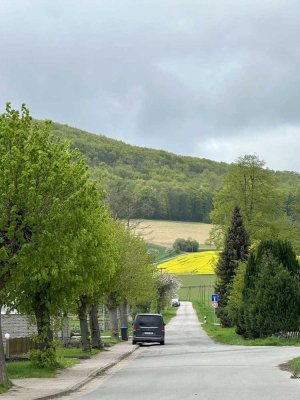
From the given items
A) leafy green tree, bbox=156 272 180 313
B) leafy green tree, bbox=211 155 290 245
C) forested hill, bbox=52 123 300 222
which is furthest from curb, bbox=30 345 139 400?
forested hill, bbox=52 123 300 222

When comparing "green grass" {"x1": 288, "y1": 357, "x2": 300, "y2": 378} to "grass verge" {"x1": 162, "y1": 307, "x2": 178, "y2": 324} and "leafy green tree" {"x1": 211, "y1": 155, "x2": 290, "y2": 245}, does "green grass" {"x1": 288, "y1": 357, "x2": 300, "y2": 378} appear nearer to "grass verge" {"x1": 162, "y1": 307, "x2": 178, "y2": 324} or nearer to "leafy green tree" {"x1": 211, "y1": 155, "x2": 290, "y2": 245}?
"leafy green tree" {"x1": 211, "y1": 155, "x2": 290, "y2": 245}

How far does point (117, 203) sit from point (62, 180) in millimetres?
43572

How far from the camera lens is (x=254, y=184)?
218ft

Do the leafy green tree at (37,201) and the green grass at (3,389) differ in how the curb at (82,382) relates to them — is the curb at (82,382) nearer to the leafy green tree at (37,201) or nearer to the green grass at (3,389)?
the green grass at (3,389)

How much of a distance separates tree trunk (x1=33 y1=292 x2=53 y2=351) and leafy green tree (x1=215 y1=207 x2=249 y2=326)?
35683 mm

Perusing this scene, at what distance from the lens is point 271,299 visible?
44094 millimetres

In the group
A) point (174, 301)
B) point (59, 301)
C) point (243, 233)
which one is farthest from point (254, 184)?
point (174, 301)

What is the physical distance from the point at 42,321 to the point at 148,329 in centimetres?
2107

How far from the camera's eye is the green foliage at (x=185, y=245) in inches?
5315

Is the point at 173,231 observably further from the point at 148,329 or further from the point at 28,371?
the point at 28,371

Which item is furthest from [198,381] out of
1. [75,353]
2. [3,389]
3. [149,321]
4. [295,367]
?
[149,321]

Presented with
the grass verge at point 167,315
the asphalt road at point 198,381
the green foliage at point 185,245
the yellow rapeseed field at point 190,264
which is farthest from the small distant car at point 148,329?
the green foliage at point 185,245

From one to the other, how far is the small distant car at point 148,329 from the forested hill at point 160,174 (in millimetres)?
73857

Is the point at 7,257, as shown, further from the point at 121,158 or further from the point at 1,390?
the point at 121,158
